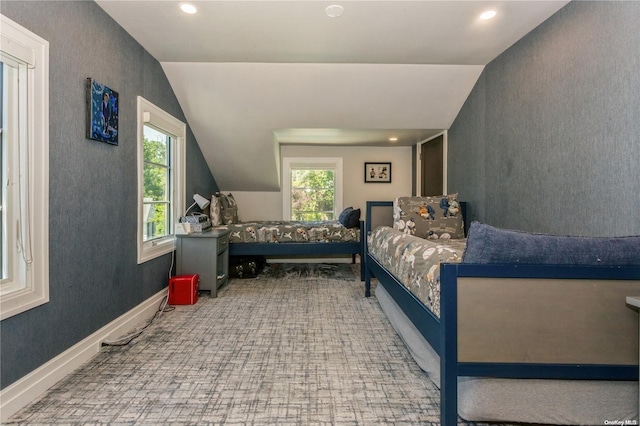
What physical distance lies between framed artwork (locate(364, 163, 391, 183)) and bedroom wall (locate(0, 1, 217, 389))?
11.6ft

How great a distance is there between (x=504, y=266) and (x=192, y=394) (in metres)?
1.49

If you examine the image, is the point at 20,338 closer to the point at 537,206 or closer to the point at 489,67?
the point at 537,206

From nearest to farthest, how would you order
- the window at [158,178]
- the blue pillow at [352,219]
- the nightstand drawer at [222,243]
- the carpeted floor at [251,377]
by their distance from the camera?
the carpeted floor at [251,377] → the window at [158,178] → the nightstand drawer at [222,243] → the blue pillow at [352,219]

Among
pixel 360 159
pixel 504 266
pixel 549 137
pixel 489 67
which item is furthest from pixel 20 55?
pixel 360 159

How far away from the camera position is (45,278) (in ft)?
5.23

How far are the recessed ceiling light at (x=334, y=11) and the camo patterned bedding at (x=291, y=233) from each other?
7.87 feet

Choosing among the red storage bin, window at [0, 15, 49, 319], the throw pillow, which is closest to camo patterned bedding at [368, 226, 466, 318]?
the throw pillow

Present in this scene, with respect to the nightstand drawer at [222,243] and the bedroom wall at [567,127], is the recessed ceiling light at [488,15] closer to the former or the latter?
the bedroom wall at [567,127]

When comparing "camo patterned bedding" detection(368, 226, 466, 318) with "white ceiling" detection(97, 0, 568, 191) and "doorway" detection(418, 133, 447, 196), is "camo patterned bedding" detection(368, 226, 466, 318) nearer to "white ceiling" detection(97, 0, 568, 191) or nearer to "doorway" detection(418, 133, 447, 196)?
"white ceiling" detection(97, 0, 568, 191)

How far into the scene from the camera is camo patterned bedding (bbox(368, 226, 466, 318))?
4.54 feet

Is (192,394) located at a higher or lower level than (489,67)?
lower

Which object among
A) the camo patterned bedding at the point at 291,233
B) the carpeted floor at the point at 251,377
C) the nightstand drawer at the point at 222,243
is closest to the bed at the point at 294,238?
the camo patterned bedding at the point at 291,233

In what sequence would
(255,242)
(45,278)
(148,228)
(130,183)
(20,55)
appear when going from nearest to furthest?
(20,55)
(45,278)
(130,183)
(148,228)
(255,242)

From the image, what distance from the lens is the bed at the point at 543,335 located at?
1090 millimetres
